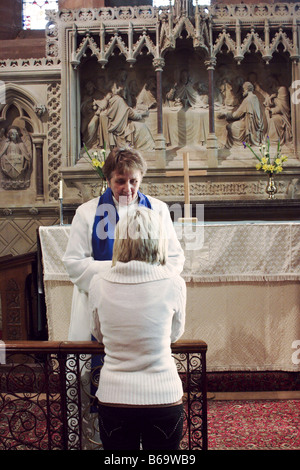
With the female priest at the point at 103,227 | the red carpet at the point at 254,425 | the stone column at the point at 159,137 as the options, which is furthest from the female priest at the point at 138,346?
the stone column at the point at 159,137

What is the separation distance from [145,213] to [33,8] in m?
7.49

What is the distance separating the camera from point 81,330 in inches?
108

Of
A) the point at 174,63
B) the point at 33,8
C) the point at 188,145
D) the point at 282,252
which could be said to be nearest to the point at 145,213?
the point at 282,252

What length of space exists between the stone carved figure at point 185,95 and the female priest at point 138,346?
515 centimetres

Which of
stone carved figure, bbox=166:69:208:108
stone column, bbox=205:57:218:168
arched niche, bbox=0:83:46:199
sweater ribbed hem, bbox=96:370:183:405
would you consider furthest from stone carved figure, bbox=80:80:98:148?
sweater ribbed hem, bbox=96:370:183:405

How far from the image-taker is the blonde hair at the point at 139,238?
1.85 meters

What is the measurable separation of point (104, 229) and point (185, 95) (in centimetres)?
453

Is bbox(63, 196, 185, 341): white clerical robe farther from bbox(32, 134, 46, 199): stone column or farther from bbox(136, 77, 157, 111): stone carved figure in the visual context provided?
bbox(136, 77, 157, 111): stone carved figure

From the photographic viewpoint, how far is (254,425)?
3.40m

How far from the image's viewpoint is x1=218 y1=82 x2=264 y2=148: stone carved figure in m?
6.57

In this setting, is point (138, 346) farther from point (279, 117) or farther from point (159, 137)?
point (279, 117)

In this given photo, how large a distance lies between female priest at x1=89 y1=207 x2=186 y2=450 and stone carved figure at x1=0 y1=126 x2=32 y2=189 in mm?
5225

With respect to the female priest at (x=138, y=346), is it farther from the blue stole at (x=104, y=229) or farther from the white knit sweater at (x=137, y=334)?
the blue stole at (x=104, y=229)

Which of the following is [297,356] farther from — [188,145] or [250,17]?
[250,17]
